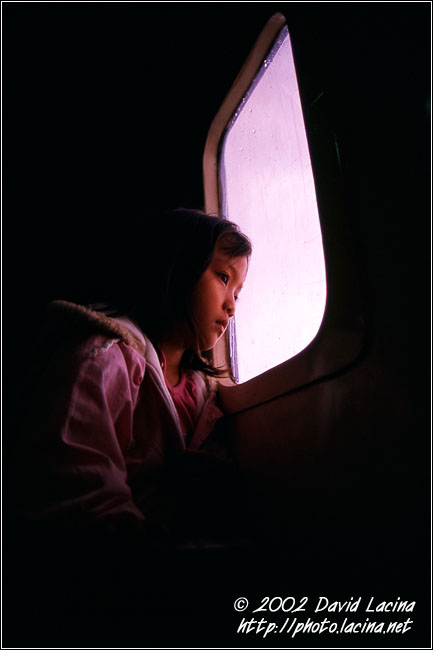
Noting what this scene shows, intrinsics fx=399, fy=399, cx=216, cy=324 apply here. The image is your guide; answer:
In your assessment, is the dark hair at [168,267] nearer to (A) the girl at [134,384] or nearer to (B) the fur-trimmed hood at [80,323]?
(A) the girl at [134,384]

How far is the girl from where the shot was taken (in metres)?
0.60

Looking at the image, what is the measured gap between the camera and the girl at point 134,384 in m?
0.60

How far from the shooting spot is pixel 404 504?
47 cm

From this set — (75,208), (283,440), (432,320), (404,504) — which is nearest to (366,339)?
(432,320)

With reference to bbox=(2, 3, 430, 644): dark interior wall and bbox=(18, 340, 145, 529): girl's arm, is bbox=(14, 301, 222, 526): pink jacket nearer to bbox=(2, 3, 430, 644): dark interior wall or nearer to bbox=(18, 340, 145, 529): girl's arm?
bbox=(18, 340, 145, 529): girl's arm

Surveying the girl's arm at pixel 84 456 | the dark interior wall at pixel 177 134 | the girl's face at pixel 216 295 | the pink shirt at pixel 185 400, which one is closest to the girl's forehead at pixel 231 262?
the girl's face at pixel 216 295

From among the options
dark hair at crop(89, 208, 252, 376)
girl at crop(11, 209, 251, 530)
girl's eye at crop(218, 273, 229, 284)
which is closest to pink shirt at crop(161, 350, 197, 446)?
girl at crop(11, 209, 251, 530)

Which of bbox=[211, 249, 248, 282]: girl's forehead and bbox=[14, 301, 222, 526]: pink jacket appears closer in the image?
bbox=[14, 301, 222, 526]: pink jacket

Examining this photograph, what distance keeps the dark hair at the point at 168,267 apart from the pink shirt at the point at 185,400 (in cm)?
14

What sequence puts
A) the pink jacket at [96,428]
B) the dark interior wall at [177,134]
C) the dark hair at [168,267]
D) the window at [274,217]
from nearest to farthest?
1. the dark interior wall at [177,134]
2. the pink jacket at [96,428]
3. the window at [274,217]
4. the dark hair at [168,267]

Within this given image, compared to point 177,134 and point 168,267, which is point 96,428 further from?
point 177,134

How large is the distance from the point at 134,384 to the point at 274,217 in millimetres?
523

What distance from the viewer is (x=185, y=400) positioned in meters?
1.14

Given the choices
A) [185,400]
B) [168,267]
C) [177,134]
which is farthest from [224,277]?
[177,134]
